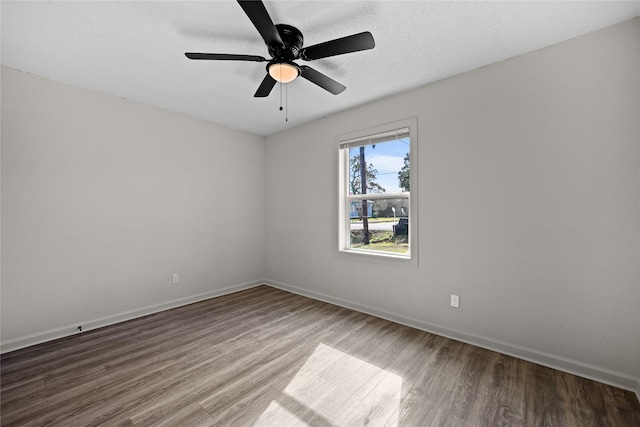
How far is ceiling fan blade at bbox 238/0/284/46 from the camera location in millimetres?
1323

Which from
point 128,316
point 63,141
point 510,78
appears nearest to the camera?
point 510,78

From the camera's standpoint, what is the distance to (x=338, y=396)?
5.80ft

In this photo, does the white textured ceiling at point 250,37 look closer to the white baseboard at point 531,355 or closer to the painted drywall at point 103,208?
the painted drywall at point 103,208

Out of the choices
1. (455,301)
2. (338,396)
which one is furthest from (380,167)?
(338,396)

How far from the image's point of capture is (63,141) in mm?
2641

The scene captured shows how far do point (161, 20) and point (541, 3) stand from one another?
2489 mm

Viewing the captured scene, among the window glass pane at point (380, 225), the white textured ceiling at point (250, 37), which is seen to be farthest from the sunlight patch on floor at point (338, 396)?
Answer: the white textured ceiling at point (250, 37)

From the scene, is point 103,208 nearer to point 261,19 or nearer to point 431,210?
point 261,19

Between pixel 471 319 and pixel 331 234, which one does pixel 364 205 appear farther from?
pixel 471 319

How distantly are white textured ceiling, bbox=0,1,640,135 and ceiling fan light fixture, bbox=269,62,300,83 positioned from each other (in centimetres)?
28

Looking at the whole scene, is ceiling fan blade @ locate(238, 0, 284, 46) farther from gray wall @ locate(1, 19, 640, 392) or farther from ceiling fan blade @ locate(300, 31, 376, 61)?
gray wall @ locate(1, 19, 640, 392)

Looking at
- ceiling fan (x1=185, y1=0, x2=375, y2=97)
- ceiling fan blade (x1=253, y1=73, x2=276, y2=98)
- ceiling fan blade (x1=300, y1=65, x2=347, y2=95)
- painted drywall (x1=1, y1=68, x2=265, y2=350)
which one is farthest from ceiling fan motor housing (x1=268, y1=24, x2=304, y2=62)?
painted drywall (x1=1, y1=68, x2=265, y2=350)

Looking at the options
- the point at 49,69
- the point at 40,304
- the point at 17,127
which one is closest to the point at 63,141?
the point at 17,127

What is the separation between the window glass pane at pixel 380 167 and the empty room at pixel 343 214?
28mm
